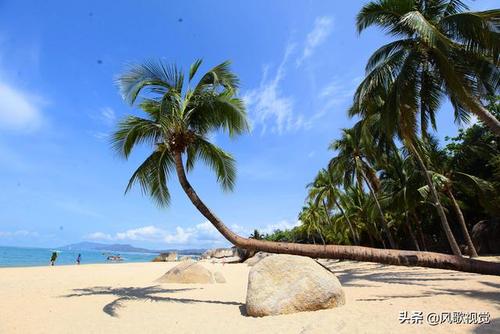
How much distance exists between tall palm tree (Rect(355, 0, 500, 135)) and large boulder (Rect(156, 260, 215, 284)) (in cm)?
927

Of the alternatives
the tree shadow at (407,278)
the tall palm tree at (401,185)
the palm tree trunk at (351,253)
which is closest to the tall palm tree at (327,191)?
the tall palm tree at (401,185)

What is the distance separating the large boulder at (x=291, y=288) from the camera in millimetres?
7090

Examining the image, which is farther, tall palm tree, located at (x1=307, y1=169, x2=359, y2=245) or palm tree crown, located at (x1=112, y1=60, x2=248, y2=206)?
tall palm tree, located at (x1=307, y1=169, x2=359, y2=245)

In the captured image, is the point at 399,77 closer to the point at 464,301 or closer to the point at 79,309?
the point at 464,301

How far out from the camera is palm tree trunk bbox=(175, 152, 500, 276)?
730cm

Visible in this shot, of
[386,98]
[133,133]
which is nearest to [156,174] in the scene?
[133,133]

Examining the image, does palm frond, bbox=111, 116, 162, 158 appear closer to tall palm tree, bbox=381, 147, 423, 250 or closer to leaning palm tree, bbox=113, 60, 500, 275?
leaning palm tree, bbox=113, 60, 500, 275

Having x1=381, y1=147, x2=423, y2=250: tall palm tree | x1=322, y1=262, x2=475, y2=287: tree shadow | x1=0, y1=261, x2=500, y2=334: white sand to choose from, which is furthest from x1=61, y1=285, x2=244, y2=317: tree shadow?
x1=381, y1=147, x2=423, y2=250: tall palm tree

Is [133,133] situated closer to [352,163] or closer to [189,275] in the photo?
[189,275]

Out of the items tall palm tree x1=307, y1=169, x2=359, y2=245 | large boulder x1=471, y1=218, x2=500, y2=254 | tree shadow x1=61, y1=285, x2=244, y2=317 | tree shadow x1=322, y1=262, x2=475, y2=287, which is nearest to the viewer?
tree shadow x1=61, y1=285, x2=244, y2=317

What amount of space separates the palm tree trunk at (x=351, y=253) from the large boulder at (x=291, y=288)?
34.4 inches

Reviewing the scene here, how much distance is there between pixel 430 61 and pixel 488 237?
19.2 meters

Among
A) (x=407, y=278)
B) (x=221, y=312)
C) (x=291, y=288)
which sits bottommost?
(x=221, y=312)

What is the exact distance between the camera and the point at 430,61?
40.2 ft
